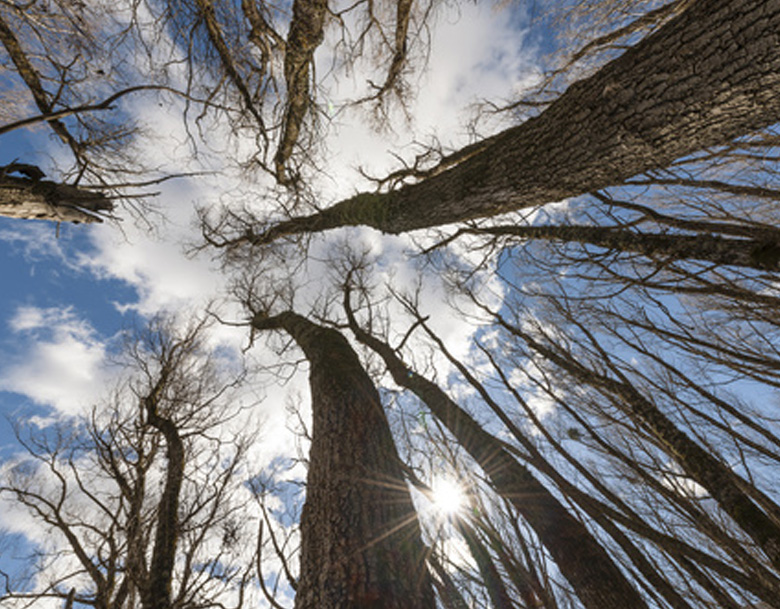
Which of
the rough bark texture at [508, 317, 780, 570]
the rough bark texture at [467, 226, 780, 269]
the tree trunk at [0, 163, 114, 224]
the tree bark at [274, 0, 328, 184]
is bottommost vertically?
the rough bark texture at [508, 317, 780, 570]

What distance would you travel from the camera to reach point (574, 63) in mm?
4102

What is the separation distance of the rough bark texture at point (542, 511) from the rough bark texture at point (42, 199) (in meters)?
3.65

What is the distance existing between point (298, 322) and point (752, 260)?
3750 millimetres

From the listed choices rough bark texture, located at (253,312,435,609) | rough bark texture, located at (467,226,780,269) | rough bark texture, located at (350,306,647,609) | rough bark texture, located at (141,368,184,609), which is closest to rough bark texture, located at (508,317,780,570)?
rough bark texture, located at (350,306,647,609)

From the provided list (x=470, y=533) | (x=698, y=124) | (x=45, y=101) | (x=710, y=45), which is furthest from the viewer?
(x=45, y=101)

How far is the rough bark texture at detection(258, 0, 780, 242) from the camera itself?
56.8 inches

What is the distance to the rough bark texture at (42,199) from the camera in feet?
7.20

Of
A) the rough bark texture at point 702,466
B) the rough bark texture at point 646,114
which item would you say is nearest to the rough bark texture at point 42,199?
the rough bark texture at point 646,114

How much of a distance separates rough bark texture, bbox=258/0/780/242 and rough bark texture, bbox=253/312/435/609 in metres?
1.87

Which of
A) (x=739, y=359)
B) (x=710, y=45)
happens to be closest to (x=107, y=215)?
(x=710, y=45)

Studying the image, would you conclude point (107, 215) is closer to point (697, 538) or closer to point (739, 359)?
point (739, 359)

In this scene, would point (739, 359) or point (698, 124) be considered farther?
point (739, 359)

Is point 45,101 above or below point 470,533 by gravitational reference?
above

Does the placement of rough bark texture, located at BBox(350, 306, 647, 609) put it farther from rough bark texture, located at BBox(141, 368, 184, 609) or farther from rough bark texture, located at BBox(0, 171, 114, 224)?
rough bark texture, located at BBox(0, 171, 114, 224)
